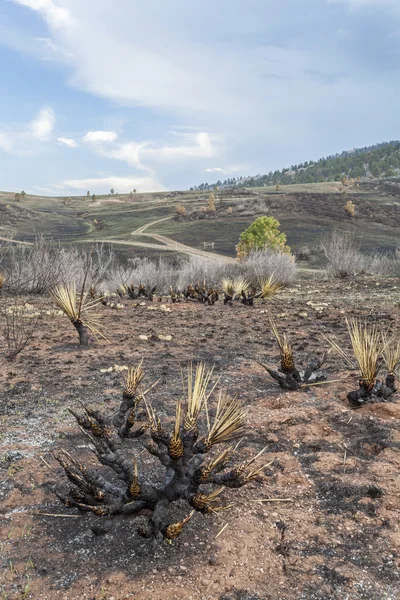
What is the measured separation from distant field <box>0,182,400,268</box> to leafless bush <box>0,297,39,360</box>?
34.0m

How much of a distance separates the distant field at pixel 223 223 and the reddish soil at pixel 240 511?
124ft

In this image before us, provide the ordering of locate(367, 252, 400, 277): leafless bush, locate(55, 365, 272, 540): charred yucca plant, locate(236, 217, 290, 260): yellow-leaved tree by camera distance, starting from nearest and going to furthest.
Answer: locate(55, 365, 272, 540): charred yucca plant, locate(367, 252, 400, 277): leafless bush, locate(236, 217, 290, 260): yellow-leaved tree

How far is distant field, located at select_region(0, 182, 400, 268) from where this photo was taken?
5152 cm

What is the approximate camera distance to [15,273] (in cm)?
1310

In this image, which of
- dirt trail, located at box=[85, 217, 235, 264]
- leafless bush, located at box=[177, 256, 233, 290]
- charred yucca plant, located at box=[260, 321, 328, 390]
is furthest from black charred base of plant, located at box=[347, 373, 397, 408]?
dirt trail, located at box=[85, 217, 235, 264]

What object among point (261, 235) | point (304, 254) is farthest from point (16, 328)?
point (304, 254)

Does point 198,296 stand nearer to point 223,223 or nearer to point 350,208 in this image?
point 223,223

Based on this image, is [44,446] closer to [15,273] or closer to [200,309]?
[200,309]

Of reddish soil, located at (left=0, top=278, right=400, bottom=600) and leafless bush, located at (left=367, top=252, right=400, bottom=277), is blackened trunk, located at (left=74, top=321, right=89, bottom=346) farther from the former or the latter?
leafless bush, located at (left=367, top=252, right=400, bottom=277)

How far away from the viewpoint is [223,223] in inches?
2443

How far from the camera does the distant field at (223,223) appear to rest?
51.5 metres

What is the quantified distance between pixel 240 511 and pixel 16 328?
601cm

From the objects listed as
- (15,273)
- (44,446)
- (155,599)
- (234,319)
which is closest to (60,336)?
(234,319)

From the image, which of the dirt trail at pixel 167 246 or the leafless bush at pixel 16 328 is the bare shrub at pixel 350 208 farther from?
the leafless bush at pixel 16 328
